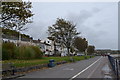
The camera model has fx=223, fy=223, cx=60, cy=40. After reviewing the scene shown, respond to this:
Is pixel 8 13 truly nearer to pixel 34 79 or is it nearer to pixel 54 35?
pixel 34 79

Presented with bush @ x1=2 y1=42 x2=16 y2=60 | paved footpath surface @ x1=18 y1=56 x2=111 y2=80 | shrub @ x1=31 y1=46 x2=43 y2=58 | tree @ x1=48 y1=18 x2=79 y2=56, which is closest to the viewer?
paved footpath surface @ x1=18 y1=56 x2=111 y2=80

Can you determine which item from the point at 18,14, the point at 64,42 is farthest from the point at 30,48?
the point at 64,42

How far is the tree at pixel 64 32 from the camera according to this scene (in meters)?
61.4

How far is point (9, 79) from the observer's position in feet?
52.5

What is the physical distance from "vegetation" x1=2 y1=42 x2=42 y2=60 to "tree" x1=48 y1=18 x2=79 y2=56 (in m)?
23.3

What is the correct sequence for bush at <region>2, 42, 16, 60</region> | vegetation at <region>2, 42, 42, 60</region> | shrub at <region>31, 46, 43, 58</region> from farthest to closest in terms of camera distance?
shrub at <region>31, 46, 43, 58</region>
vegetation at <region>2, 42, 42, 60</region>
bush at <region>2, 42, 16, 60</region>

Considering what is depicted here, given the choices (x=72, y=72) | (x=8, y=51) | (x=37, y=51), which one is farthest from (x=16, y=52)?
(x=72, y=72)

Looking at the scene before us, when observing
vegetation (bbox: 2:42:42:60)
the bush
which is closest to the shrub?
vegetation (bbox: 2:42:42:60)

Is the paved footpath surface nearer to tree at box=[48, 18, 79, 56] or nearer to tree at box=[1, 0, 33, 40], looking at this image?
tree at box=[1, 0, 33, 40]

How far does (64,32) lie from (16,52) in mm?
29000

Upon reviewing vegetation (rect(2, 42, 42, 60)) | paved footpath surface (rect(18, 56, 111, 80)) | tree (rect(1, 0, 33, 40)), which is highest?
tree (rect(1, 0, 33, 40))

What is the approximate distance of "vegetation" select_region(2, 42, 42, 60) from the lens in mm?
30916

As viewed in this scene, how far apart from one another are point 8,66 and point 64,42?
146 feet

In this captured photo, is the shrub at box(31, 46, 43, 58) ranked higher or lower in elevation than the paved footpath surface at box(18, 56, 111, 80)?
higher
